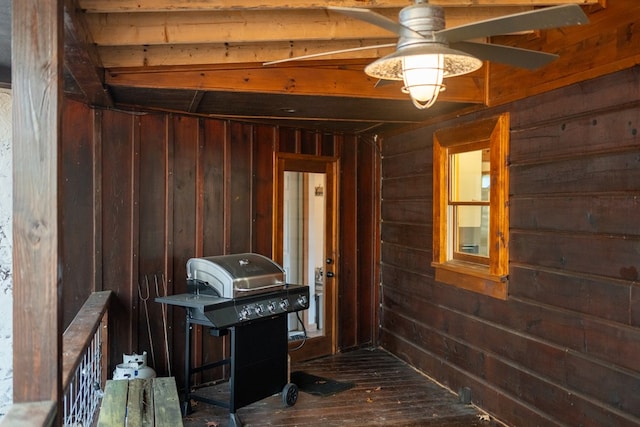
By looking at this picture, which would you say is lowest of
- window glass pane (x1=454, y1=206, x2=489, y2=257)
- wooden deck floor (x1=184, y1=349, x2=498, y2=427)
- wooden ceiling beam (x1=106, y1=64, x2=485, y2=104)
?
wooden deck floor (x1=184, y1=349, x2=498, y2=427)

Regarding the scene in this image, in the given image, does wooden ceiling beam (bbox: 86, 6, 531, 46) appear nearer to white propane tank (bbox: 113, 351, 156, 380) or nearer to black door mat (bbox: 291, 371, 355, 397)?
white propane tank (bbox: 113, 351, 156, 380)

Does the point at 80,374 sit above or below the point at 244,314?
below

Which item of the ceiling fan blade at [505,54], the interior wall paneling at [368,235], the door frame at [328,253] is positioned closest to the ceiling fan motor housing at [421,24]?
the ceiling fan blade at [505,54]

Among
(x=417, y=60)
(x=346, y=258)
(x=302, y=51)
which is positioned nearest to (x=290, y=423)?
(x=346, y=258)

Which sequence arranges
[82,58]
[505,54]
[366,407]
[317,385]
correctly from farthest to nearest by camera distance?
1. [317,385]
2. [366,407]
3. [82,58]
4. [505,54]

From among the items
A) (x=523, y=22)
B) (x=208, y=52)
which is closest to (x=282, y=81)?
(x=208, y=52)

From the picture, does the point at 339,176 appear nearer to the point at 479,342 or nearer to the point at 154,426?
the point at 479,342

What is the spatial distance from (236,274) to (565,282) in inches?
83.7

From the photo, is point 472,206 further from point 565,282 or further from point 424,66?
point 424,66

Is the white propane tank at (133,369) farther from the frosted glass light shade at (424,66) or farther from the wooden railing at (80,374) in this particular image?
the frosted glass light shade at (424,66)

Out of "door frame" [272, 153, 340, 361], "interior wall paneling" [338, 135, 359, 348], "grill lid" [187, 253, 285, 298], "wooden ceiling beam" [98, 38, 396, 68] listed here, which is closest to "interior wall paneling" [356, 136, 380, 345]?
"interior wall paneling" [338, 135, 359, 348]

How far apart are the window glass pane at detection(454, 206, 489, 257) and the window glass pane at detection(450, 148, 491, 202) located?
0.09m

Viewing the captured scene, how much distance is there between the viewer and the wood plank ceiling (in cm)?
265

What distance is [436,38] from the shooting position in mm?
1765
